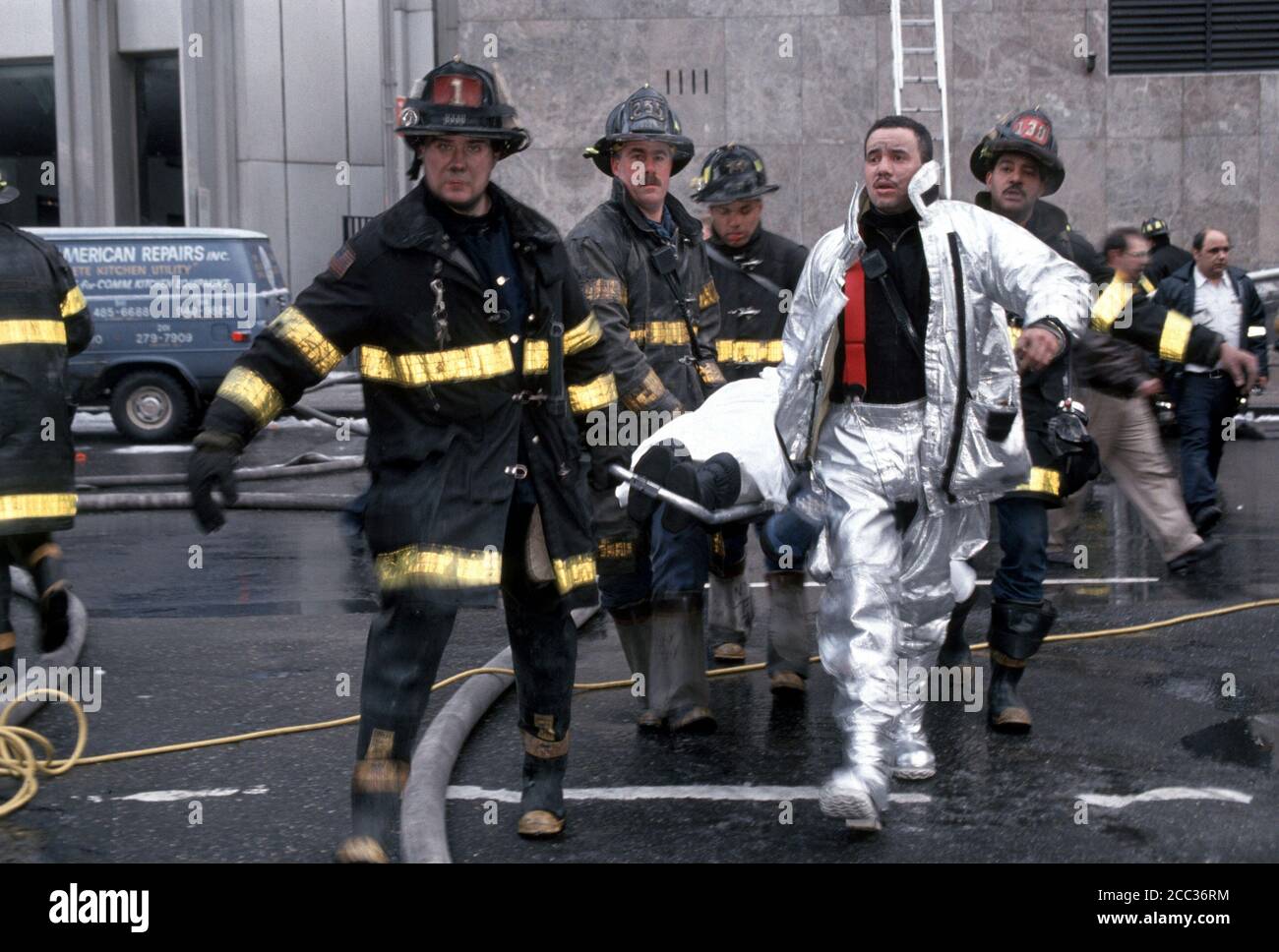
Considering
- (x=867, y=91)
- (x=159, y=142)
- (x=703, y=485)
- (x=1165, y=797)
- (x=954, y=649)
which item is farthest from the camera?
(x=159, y=142)

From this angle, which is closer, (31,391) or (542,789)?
(542,789)

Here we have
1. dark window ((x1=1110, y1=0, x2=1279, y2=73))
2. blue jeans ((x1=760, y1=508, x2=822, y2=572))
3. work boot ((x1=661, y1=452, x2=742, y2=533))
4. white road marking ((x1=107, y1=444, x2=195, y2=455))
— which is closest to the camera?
work boot ((x1=661, y1=452, x2=742, y2=533))

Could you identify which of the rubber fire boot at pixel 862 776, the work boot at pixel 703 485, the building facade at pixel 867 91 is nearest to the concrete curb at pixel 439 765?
the work boot at pixel 703 485

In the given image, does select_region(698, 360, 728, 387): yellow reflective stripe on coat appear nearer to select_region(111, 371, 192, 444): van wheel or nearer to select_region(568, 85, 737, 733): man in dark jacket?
select_region(568, 85, 737, 733): man in dark jacket

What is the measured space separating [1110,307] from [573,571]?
8.30ft

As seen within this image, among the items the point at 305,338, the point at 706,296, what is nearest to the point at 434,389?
the point at 305,338

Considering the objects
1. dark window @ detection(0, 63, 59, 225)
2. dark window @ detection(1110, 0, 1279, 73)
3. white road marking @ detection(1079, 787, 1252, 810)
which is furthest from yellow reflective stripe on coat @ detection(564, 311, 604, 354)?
dark window @ detection(0, 63, 59, 225)

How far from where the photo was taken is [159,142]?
2486cm

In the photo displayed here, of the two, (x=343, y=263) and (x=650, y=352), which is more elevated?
(x=343, y=263)

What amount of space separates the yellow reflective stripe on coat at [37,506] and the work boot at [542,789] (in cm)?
220

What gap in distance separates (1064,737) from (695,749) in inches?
48.1

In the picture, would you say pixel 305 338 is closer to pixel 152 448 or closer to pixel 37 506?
pixel 37 506

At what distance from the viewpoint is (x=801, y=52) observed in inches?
769

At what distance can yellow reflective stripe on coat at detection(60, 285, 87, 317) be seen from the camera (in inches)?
249
